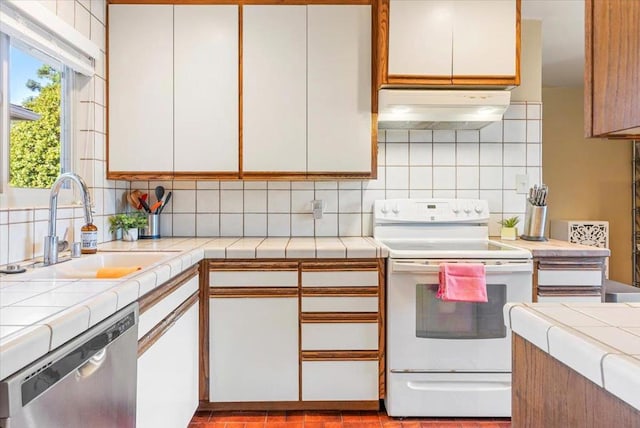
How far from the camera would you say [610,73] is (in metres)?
0.68

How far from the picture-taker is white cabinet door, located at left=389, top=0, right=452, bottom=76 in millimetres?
2479

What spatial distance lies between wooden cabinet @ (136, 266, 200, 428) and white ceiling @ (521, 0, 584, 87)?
8.45 feet

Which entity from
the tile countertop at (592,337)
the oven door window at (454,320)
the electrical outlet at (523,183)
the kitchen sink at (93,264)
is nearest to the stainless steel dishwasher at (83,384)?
the kitchen sink at (93,264)

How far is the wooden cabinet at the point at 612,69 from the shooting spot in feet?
2.06

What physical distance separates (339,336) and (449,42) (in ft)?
5.38

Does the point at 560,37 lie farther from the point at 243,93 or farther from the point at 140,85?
the point at 140,85

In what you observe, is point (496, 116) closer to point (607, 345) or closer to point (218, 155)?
point (218, 155)

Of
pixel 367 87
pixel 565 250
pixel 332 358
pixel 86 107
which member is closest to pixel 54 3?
pixel 86 107

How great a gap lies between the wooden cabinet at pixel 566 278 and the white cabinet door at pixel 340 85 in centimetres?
105

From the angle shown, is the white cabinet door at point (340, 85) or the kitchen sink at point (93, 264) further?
the white cabinet door at point (340, 85)

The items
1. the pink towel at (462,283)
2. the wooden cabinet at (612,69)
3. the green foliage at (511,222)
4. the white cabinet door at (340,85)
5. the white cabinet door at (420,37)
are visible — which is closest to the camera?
the wooden cabinet at (612,69)

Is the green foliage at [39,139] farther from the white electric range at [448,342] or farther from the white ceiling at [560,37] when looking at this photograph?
the white ceiling at [560,37]

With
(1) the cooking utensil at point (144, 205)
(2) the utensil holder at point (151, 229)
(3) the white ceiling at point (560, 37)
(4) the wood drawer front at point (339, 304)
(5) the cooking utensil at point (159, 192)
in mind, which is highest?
(3) the white ceiling at point (560, 37)

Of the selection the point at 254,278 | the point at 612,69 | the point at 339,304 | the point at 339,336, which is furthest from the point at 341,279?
the point at 612,69
